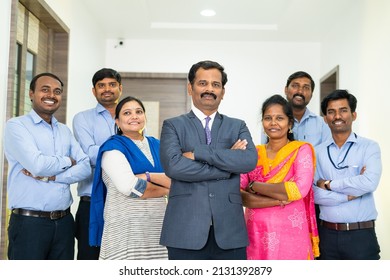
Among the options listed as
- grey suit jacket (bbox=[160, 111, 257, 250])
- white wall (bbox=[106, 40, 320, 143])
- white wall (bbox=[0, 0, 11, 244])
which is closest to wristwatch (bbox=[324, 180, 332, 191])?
grey suit jacket (bbox=[160, 111, 257, 250])

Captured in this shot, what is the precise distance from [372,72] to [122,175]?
2.87 meters

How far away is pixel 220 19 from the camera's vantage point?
534 cm

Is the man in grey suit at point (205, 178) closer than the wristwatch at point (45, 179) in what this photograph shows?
Yes

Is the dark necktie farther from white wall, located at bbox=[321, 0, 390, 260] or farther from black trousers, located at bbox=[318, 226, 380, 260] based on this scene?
white wall, located at bbox=[321, 0, 390, 260]

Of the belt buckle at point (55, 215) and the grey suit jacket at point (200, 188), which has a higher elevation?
the grey suit jacket at point (200, 188)

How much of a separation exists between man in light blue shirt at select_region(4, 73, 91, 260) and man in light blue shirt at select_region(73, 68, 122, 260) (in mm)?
200

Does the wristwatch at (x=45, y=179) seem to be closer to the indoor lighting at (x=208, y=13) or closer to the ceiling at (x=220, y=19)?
the ceiling at (x=220, y=19)

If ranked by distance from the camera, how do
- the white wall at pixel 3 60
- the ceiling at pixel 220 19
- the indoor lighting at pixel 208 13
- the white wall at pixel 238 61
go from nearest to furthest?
the white wall at pixel 3 60 < the ceiling at pixel 220 19 < the indoor lighting at pixel 208 13 < the white wall at pixel 238 61

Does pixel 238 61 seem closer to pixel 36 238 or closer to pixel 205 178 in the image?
pixel 36 238

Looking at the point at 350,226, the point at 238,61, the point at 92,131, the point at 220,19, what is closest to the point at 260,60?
the point at 238,61

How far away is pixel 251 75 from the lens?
19.9 feet

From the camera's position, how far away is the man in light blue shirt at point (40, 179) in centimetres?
229

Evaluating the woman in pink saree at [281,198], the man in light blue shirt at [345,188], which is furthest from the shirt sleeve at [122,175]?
the man in light blue shirt at [345,188]

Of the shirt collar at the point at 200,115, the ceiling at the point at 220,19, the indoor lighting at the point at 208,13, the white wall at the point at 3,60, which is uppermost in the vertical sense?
the indoor lighting at the point at 208,13
